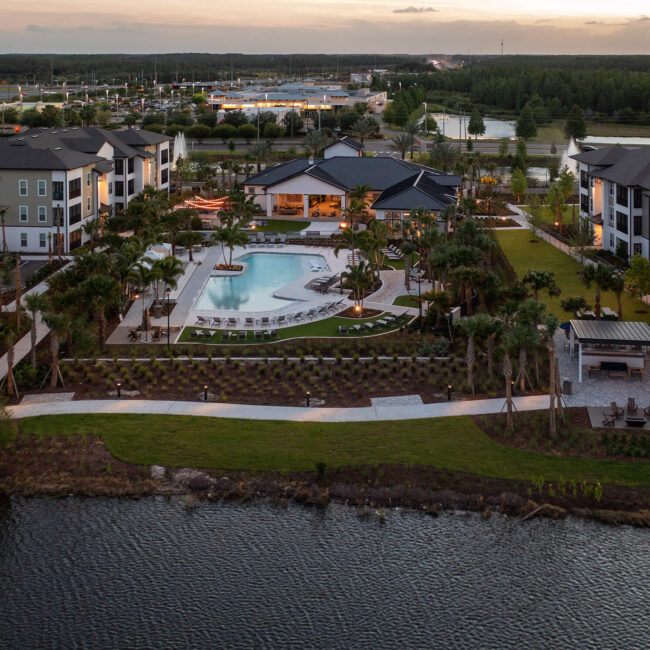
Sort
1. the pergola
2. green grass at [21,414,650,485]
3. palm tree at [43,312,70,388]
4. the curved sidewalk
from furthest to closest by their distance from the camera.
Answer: the pergola → palm tree at [43,312,70,388] → the curved sidewalk → green grass at [21,414,650,485]

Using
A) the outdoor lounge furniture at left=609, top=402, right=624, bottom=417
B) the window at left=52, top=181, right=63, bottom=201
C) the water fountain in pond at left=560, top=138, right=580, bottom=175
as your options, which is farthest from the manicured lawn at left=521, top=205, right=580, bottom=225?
the outdoor lounge furniture at left=609, top=402, right=624, bottom=417

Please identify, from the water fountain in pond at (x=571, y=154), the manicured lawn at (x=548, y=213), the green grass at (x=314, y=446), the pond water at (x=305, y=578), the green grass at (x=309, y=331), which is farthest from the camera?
the water fountain in pond at (x=571, y=154)

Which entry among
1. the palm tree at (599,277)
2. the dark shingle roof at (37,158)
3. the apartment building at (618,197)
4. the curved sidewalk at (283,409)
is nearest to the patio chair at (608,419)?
the curved sidewalk at (283,409)

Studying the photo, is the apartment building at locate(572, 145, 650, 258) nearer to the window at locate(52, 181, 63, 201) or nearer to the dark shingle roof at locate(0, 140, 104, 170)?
the dark shingle roof at locate(0, 140, 104, 170)

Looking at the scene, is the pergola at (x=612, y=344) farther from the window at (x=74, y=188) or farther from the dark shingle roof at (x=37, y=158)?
the dark shingle roof at (x=37, y=158)

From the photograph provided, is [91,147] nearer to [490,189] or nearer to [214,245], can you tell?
[214,245]

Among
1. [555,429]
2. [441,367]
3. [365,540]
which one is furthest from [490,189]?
[365,540]
